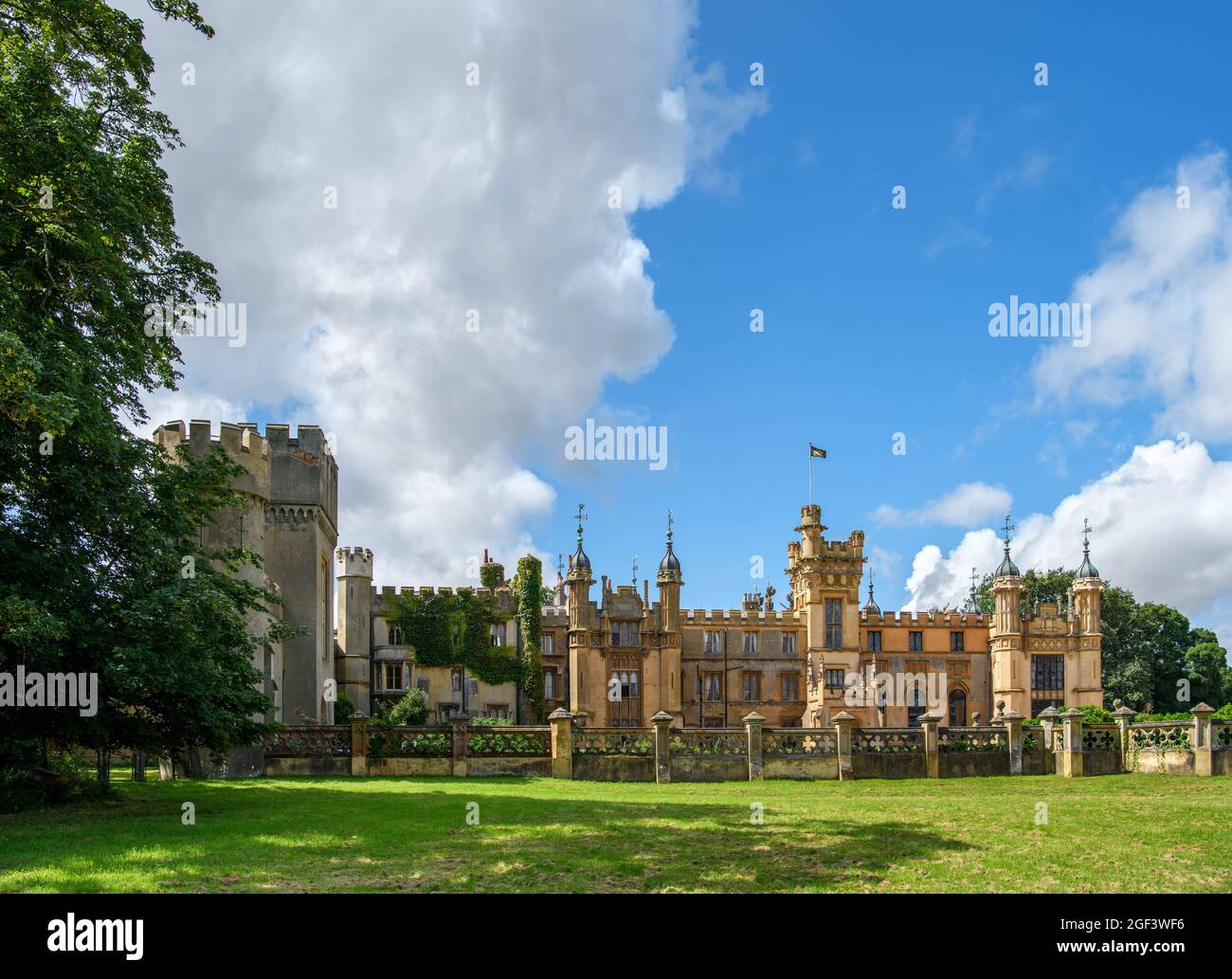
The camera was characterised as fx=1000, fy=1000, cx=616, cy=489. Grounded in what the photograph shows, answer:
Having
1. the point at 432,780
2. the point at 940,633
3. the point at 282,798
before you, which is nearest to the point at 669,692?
the point at 940,633

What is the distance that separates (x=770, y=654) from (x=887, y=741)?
90.0 feet

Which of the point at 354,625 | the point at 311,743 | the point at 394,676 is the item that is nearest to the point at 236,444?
the point at 311,743

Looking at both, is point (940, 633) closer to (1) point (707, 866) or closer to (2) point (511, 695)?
(2) point (511, 695)

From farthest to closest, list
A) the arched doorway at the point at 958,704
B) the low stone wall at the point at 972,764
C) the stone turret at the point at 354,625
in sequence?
the arched doorway at the point at 958,704, the stone turret at the point at 354,625, the low stone wall at the point at 972,764

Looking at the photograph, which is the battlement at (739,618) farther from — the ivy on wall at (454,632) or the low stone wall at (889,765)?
the low stone wall at (889,765)

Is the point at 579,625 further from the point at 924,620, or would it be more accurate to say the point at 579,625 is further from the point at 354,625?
the point at 924,620

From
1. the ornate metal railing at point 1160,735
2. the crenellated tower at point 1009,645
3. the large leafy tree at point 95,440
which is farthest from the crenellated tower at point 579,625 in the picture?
the large leafy tree at point 95,440

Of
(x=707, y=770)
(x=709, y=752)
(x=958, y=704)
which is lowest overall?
(x=958, y=704)

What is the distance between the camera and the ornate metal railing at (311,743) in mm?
26922

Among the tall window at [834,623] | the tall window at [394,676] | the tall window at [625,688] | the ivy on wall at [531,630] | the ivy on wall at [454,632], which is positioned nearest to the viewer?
the tall window at [394,676]

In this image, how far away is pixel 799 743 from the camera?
2778 centimetres

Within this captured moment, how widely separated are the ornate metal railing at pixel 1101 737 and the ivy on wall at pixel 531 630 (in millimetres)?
27915

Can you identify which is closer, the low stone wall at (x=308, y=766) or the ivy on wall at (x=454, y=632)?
the low stone wall at (x=308, y=766)
